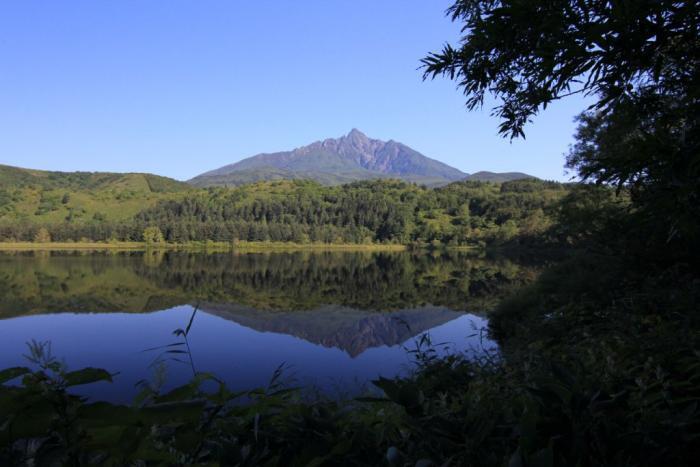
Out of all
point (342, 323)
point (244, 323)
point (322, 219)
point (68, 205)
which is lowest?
point (244, 323)

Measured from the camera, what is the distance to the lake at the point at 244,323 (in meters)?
15.1

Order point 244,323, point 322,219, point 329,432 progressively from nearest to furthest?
1. point 329,432
2. point 244,323
3. point 322,219

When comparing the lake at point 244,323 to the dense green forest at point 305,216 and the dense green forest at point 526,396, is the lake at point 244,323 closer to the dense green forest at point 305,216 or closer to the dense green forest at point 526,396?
the dense green forest at point 526,396

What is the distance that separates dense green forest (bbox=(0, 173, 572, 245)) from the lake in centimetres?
8420

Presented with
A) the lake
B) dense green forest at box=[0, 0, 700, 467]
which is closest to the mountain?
the lake

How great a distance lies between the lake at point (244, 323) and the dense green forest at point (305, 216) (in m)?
84.2

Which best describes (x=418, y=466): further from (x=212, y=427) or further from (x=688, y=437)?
(x=688, y=437)

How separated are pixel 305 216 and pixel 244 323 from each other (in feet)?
434

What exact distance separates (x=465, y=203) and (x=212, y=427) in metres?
176

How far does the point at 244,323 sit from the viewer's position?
25.3 meters

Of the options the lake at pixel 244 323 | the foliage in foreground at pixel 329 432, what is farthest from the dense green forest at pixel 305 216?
the foliage in foreground at pixel 329 432

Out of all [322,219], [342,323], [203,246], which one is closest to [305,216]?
[322,219]

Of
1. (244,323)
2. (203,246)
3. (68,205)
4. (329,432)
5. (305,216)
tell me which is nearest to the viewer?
(329,432)

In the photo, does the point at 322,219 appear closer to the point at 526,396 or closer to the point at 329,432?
the point at 526,396
